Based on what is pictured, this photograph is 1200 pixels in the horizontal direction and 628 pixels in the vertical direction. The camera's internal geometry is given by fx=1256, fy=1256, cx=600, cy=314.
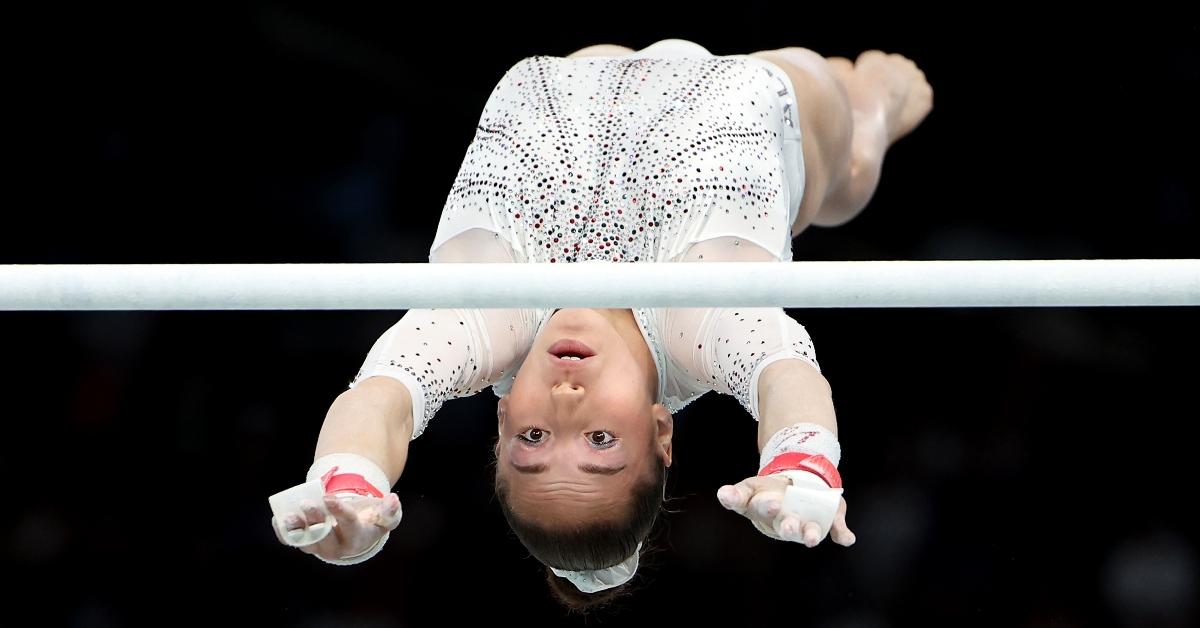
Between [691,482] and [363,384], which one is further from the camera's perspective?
[691,482]

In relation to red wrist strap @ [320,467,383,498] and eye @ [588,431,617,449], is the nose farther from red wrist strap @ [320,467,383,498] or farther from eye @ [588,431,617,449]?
red wrist strap @ [320,467,383,498]

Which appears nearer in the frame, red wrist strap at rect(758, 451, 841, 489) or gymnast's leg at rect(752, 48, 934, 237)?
red wrist strap at rect(758, 451, 841, 489)

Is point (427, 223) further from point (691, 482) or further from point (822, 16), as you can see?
point (822, 16)

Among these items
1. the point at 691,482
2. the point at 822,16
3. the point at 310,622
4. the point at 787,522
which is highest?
the point at 822,16

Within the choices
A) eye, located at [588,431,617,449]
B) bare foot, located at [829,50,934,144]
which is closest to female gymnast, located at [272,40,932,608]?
eye, located at [588,431,617,449]

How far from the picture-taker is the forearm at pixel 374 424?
180 centimetres

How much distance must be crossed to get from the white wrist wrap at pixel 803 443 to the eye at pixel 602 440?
11.9 inches

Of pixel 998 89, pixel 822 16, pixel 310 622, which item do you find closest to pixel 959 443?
pixel 998 89

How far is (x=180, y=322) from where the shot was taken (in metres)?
3.10

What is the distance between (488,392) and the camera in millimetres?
3148

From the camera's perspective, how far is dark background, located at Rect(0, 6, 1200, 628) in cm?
295

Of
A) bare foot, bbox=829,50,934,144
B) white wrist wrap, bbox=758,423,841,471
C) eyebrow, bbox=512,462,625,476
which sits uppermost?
bare foot, bbox=829,50,934,144

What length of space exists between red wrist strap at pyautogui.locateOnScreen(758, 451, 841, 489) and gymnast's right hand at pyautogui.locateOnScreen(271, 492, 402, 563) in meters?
0.50

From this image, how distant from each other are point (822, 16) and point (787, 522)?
2.25m
